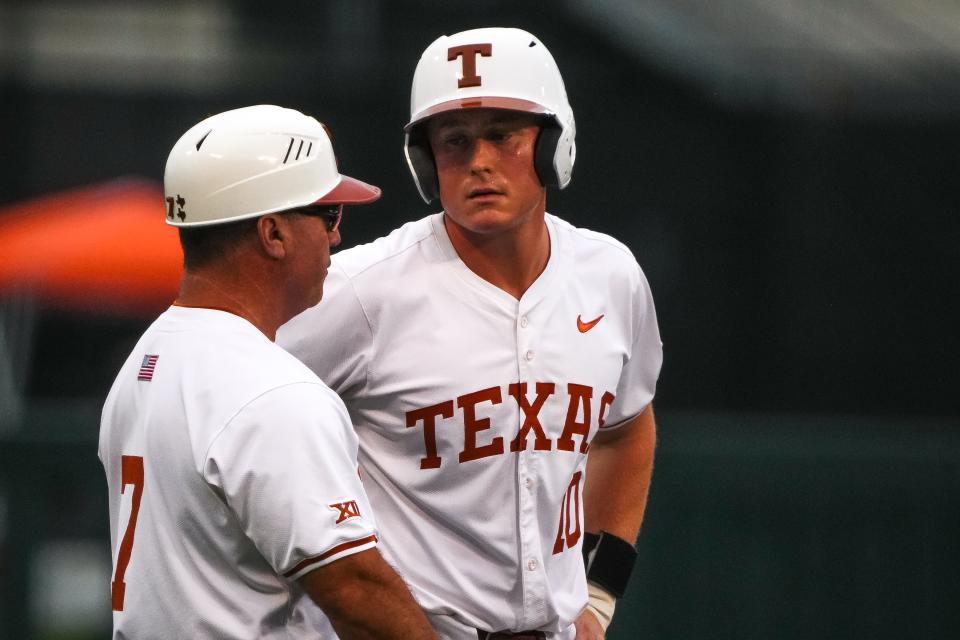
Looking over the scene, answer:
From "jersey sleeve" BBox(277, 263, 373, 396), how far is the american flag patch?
0.68 m

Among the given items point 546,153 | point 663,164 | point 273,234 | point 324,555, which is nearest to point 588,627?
point 546,153

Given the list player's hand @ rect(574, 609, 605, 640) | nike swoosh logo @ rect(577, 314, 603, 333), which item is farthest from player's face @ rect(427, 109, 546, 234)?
player's hand @ rect(574, 609, 605, 640)

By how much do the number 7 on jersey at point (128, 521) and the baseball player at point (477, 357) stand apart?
0.74 m

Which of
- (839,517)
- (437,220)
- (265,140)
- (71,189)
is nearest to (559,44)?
(71,189)

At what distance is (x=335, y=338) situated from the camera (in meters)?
3.42

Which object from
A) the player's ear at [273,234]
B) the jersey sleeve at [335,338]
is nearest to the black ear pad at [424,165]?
the jersey sleeve at [335,338]

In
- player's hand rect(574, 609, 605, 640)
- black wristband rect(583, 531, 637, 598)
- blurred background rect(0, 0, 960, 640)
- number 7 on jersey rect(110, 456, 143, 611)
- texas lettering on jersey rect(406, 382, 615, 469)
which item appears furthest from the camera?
blurred background rect(0, 0, 960, 640)

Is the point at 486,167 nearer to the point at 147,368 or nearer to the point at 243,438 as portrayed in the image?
the point at 147,368

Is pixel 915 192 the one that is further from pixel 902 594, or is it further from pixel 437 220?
pixel 437 220

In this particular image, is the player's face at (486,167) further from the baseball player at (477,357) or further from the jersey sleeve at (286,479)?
the jersey sleeve at (286,479)

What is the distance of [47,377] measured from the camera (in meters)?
9.62

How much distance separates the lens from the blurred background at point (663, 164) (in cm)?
891

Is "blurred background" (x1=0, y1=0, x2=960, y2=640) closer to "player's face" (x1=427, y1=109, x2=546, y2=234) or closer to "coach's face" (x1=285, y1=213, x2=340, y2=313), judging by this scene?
"player's face" (x1=427, y1=109, x2=546, y2=234)

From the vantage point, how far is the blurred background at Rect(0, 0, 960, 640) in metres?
8.91
